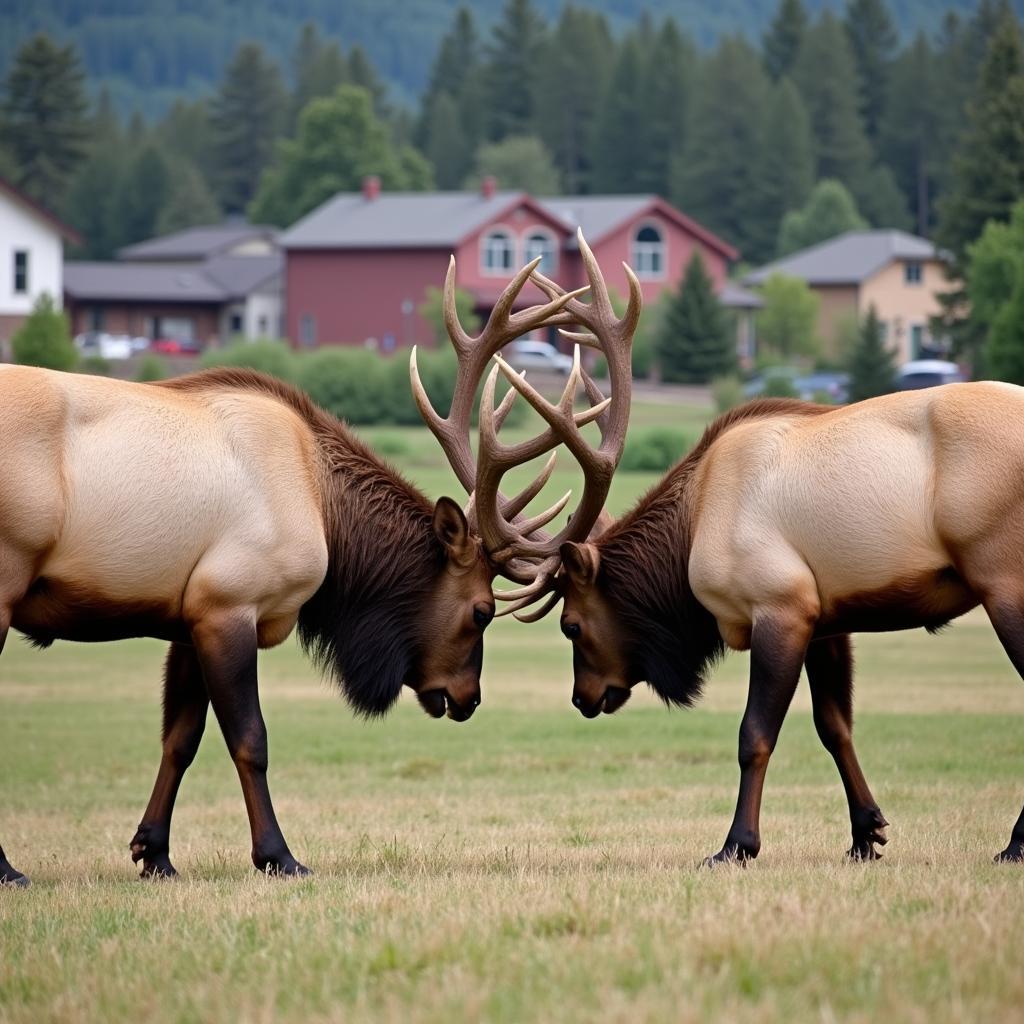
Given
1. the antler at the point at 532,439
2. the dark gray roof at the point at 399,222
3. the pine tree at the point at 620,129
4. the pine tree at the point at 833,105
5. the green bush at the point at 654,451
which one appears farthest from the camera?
the pine tree at the point at 833,105

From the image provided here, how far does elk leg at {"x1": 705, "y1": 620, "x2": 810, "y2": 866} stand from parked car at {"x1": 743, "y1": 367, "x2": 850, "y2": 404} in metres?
59.0

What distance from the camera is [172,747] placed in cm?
1030

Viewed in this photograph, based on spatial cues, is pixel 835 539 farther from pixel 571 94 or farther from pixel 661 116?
pixel 571 94

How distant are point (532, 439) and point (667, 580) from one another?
1034 millimetres

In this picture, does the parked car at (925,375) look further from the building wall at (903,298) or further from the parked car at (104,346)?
the parked car at (104,346)

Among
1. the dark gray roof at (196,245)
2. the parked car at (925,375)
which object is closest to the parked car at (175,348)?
the dark gray roof at (196,245)

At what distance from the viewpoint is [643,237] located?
100875 mm

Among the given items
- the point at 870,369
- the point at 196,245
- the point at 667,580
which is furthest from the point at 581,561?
the point at 196,245

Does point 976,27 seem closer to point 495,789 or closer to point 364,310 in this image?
point 364,310

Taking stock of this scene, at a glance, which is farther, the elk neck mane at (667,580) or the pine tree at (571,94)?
the pine tree at (571,94)

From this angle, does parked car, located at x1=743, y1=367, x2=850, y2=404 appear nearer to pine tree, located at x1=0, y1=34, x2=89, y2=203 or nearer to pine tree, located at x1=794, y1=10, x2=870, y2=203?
pine tree, located at x1=794, y1=10, x2=870, y2=203

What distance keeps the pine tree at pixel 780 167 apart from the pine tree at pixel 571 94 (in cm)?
1854

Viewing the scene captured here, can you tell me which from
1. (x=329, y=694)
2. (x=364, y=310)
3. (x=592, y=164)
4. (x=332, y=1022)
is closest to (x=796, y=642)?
(x=332, y=1022)

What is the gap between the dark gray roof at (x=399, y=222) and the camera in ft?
306
